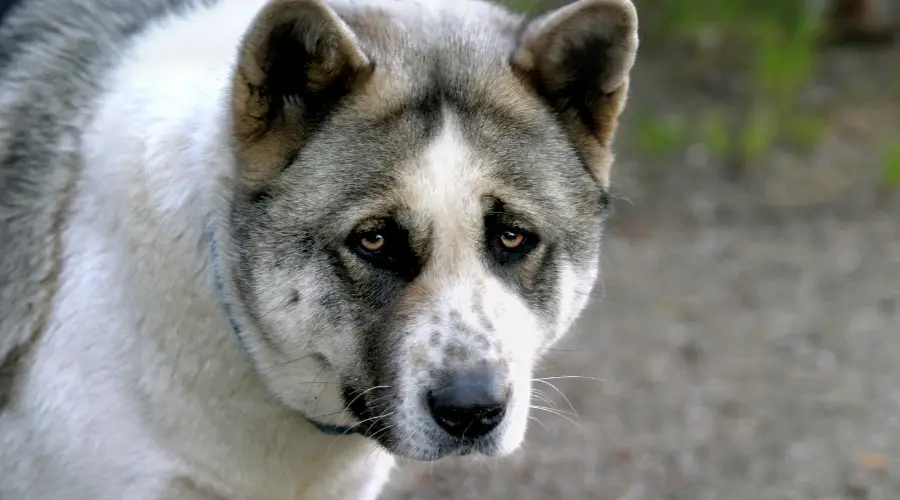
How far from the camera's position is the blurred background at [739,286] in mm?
4461

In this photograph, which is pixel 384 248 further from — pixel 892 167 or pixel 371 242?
pixel 892 167

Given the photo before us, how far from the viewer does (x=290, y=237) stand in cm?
264

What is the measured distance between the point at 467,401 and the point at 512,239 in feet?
1.36

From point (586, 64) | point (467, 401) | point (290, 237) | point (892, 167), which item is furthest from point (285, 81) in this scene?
point (892, 167)

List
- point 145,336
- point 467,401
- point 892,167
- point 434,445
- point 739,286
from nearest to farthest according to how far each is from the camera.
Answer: point 467,401, point 434,445, point 145,336, point 739,286, point 892,167

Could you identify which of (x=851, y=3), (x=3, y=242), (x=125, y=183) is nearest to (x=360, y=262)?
(x=125, y=183)

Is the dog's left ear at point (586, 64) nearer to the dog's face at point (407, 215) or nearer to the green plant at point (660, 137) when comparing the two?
the dog's face at point (407, 215)

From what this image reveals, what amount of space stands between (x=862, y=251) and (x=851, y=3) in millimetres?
2980

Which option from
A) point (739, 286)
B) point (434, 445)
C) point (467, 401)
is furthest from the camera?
point (739, 286)

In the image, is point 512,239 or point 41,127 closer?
point 512,239

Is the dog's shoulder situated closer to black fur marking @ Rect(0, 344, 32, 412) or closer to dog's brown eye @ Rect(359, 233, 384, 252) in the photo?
black fur marking @ Rect(0, 344, 32, 412)

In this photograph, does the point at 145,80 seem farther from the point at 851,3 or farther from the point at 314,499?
the point at 851,3

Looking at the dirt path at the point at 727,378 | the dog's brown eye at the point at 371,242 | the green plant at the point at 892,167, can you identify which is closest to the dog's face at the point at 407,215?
the dog's brown eye at the point at 371,242

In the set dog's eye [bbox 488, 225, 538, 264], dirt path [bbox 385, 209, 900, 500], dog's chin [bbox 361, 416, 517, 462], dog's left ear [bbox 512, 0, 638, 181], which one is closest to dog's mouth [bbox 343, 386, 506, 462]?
dog's chin [bbox 361, 416, 517, 462]
